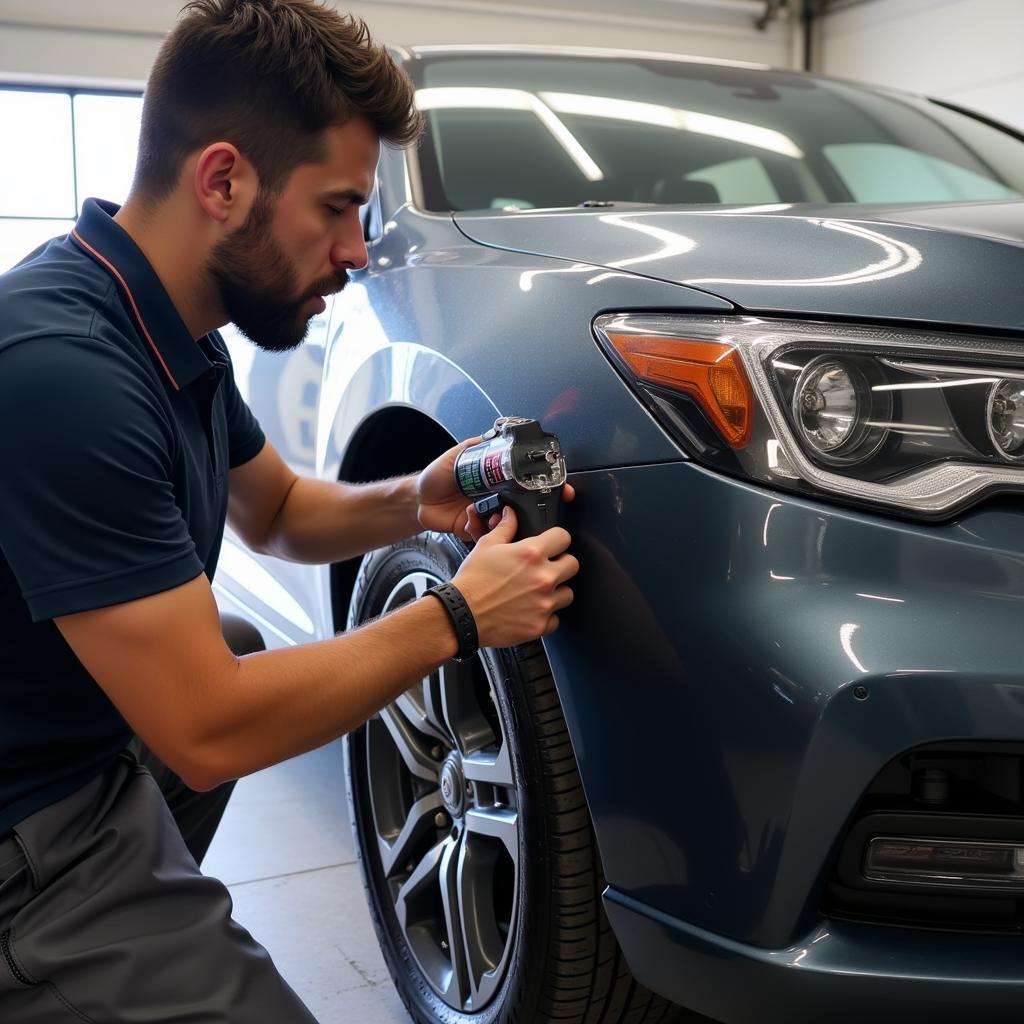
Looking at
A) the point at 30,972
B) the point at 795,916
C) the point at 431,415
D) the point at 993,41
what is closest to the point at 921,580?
the point at 795,916

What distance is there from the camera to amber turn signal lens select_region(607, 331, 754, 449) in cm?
108

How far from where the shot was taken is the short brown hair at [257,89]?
4.08 ft

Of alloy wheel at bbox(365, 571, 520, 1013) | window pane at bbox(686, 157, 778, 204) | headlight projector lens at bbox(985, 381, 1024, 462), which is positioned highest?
window pane at bbox(686, 157, 778, 204)

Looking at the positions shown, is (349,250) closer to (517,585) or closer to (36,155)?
(517,585)

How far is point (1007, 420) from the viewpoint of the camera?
42.4 inches

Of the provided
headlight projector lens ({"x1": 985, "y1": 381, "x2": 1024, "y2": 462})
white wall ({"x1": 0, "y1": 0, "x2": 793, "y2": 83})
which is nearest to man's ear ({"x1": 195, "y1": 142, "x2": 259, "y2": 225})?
headlight projector lens ({"x1": 985, "y1": 381, "x2": 1024, "y2": 462})

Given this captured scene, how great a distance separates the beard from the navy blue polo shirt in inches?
2.4

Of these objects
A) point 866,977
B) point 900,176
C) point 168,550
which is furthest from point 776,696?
point 900,176

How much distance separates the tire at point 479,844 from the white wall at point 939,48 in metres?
6.73

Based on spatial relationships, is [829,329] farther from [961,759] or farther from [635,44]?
[635,44]

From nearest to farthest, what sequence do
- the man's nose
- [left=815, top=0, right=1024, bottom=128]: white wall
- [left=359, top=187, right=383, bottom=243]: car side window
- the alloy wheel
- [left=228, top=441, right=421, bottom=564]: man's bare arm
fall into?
the man's nose
the alloy wheel
[left=228, top=441, right=421, bottom=564]: man's bare arm
[left=359, top=187, right=383, bottom=243]: car side window
[left=815, top=0, right=1024, bottom=128]: white wall

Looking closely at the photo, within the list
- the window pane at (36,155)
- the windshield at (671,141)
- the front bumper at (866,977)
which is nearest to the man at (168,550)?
the front bumper at (866,977)

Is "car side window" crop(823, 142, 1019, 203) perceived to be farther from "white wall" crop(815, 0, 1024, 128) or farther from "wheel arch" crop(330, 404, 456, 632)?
"white wall" crop(815, 0, 1024, 128)

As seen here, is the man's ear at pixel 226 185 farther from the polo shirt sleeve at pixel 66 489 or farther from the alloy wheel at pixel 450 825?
the alloy wheel at pixel 450 825
